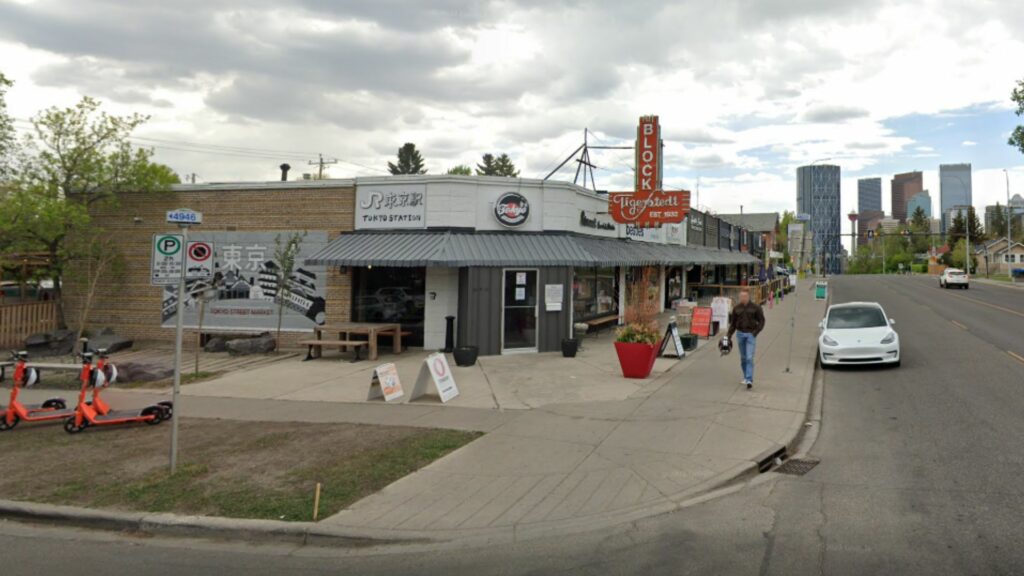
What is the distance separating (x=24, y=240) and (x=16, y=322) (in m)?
2.44

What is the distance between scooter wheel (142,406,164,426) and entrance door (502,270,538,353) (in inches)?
312

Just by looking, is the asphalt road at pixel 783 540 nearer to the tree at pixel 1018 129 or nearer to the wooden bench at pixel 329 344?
the wooden bench at pixel 329 344

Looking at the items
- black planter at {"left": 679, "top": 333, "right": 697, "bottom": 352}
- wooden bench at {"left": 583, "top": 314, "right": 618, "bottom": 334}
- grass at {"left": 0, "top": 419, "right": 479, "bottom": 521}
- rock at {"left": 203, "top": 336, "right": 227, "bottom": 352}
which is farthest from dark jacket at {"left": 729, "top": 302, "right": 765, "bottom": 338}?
rock at {"left": 203, "top": 336, "right": 227, "bottom": 352}

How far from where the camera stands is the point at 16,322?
16.8m

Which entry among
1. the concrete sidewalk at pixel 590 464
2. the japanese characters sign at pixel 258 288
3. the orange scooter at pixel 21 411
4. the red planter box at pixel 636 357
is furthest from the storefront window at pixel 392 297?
the orange scooter at pixel 21 411

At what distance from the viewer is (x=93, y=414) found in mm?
8320

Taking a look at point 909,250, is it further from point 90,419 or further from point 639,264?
point 90,419

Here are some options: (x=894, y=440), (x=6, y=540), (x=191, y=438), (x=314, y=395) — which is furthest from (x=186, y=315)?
(x=894, y=440)

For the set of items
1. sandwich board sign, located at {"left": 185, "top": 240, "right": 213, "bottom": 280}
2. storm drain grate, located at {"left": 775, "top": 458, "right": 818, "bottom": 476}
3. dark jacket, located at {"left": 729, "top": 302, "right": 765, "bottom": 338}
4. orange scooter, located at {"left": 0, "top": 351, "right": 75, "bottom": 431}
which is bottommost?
storm drain grate, located at {"left": 775, "top": 458, "right": 818, "bottom": 476}

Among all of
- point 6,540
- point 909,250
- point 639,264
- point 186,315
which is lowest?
point 6,540

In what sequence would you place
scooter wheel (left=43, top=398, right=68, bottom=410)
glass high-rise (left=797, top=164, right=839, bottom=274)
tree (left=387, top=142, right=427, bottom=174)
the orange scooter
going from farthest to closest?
glass high-rise (left=797, top=164, right=839, bottom=274), tree (left=387, top=142, right=427, bottom=174), scooter wheel (left=43, top=398, right=68, bottom=410), the orange scooter

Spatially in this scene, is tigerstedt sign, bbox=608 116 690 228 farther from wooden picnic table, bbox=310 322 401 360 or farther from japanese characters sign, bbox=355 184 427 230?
wooden picnic table, bbox=310 322 401 360

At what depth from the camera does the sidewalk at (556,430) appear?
17.5 feet

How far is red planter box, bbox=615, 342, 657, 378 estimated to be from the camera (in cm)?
1151
